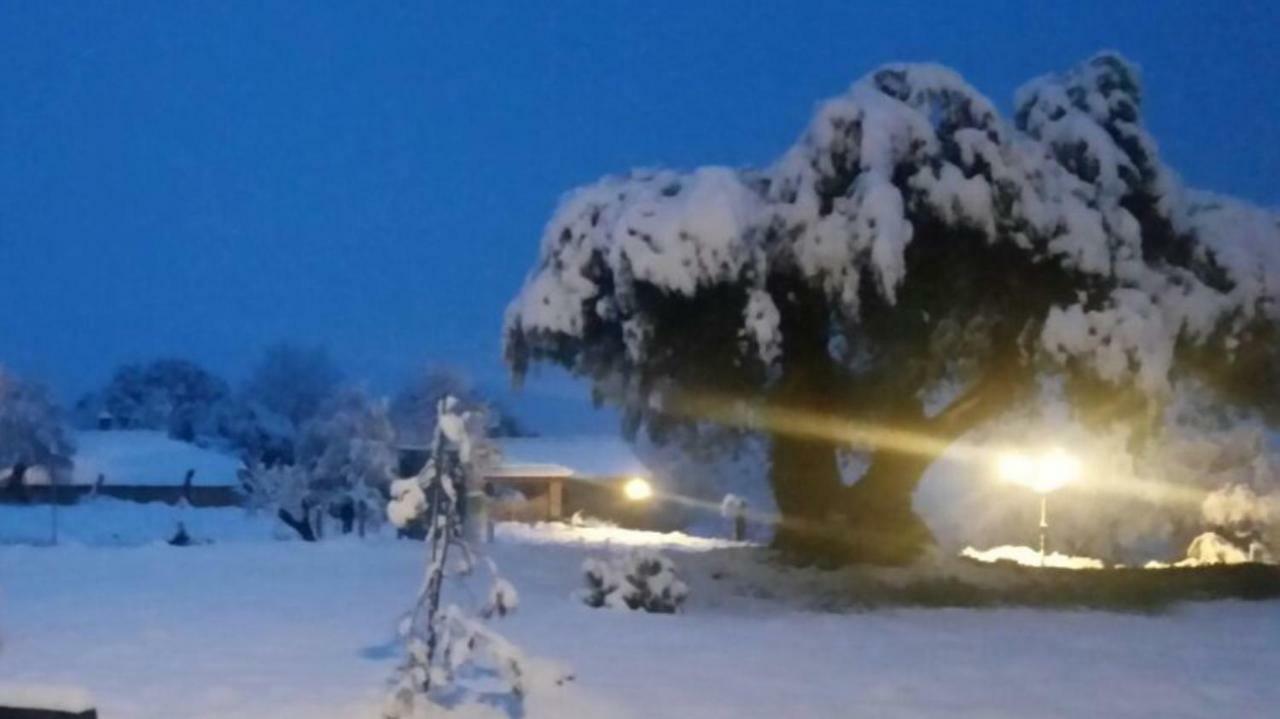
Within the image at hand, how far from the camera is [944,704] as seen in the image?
331 inches

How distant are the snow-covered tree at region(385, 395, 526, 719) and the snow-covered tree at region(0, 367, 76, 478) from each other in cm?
4457

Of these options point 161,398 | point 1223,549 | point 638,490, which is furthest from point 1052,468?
point 161,398

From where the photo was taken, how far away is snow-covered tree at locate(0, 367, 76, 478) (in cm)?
4881

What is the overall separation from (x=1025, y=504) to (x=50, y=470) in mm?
29914

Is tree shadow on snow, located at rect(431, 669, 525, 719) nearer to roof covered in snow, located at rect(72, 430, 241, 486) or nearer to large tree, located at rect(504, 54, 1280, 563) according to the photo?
large tree, located at rect(504, 54, 1280, 563)

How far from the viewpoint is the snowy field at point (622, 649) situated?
8.21 meters

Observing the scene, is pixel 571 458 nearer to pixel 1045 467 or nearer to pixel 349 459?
pixel 349 459

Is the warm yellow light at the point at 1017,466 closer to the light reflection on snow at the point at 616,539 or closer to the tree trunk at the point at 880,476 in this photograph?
the tree trunk at the point at 880,476

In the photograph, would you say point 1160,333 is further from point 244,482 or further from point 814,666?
point 244,482

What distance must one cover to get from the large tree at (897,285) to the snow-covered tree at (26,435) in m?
36.4

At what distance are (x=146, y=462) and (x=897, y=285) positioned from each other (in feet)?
144

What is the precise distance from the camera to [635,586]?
12.4 m

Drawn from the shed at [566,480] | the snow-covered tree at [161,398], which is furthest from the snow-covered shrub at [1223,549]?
the snow-covered tree at [161,398]

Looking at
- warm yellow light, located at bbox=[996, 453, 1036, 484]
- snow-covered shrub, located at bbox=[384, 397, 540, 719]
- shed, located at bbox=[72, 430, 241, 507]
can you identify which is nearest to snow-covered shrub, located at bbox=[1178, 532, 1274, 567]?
warm yellow light, located at bbox=[996, 453, 1036, 484]
